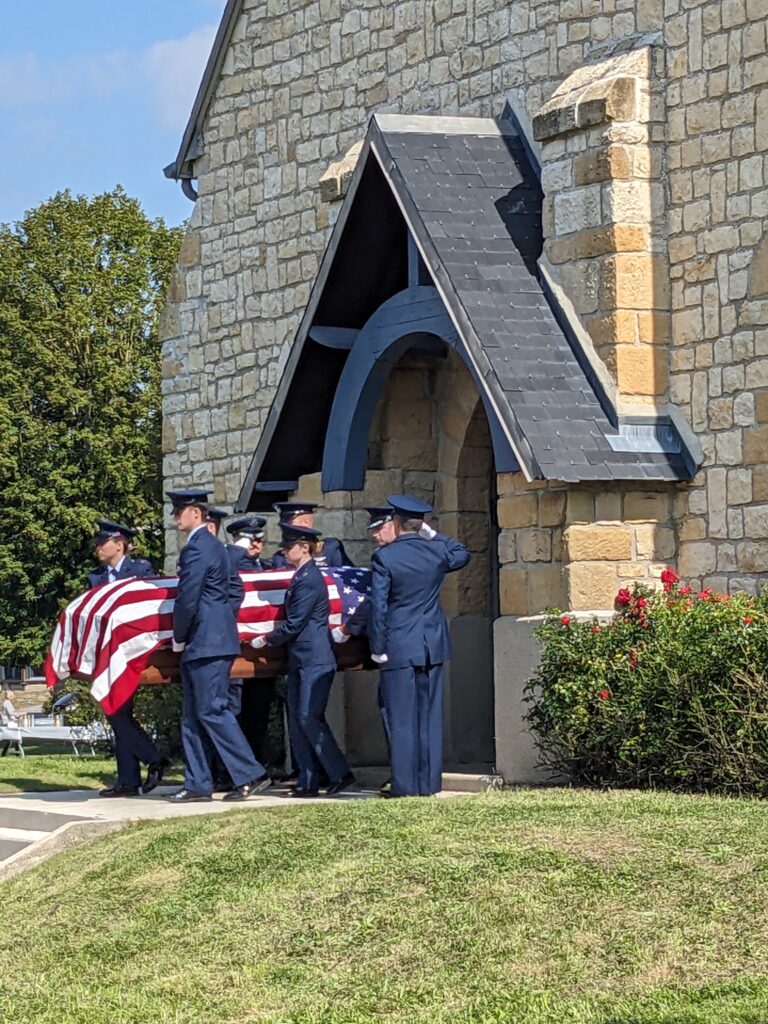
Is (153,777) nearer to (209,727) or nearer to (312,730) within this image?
(209,727)

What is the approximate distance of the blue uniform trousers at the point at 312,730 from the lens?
12.4 meters

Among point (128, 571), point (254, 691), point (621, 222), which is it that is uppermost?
point (621, 222)

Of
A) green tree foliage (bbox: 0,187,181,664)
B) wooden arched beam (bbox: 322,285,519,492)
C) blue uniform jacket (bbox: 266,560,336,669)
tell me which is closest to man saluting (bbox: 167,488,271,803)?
blue uniform jacket (bbox: 266,560,336,669)

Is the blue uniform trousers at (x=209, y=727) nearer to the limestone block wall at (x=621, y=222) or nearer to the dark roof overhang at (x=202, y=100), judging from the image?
the limestone block wall at (x=621, y=222)

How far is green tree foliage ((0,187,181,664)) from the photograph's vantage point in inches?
1478

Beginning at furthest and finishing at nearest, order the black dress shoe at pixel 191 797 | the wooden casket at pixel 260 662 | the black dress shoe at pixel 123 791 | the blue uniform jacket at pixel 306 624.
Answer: the black dress shoe at pixel 123 791 < the wooden casket at pixel 260 662 < the blue uniform jacket at pixel 306 624 < the black dress shoe at pixel 191 797

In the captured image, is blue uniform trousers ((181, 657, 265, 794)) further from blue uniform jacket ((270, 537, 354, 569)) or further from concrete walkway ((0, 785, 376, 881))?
blue uniform jacket ((270, 537, 354, 569))

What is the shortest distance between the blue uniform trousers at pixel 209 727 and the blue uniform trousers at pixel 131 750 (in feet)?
2.50

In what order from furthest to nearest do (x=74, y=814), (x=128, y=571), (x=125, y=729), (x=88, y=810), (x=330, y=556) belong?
(x=330, y=556) < (x=128, y=571) < (x=125, y=729) < (x=88, y=810) < (x=74, y=814)

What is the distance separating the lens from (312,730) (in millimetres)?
12445

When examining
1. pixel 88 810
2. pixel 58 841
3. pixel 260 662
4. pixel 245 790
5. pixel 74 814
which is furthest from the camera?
pixel 260 662

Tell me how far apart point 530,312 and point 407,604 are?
2.11 m

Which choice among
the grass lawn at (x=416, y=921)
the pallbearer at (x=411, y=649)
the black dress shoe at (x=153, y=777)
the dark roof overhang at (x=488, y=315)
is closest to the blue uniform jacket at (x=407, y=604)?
the pallbearer at (x=411, y=649)

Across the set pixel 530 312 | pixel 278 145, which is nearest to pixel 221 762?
pixel 530 312
